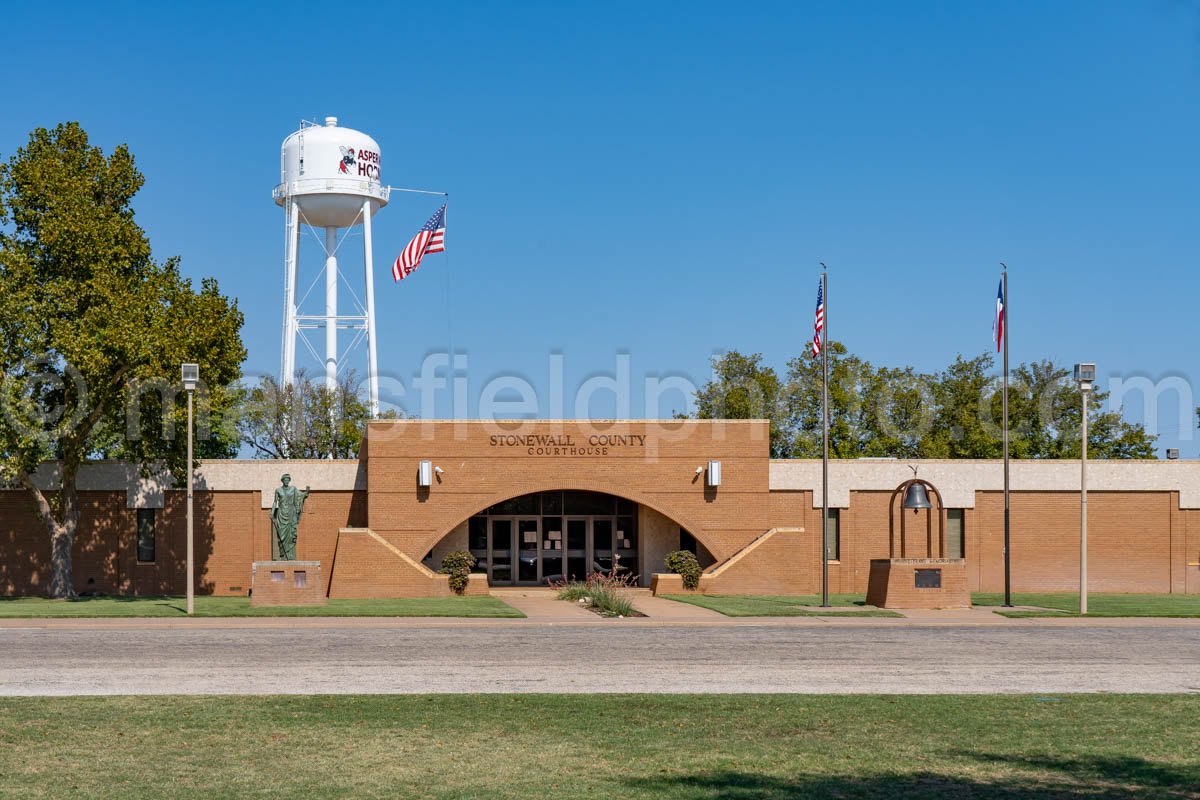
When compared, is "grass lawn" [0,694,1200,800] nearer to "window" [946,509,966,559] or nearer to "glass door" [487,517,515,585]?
"window" [946,509,966,559]

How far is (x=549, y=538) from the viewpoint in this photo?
44062 mm

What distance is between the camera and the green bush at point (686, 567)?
4019cm

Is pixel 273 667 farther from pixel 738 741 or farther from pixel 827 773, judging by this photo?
pixel 827 773

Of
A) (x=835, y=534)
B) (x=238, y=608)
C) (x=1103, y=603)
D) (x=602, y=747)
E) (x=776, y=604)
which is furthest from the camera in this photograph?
(x=835, y=534)

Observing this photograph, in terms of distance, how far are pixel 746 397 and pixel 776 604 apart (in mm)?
27174

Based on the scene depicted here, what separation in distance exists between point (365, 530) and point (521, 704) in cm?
2437

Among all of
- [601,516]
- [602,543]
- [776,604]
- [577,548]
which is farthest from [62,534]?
[776,604]

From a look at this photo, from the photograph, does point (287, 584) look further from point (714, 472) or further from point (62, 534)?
point (714, 472)

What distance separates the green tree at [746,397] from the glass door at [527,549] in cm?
1767

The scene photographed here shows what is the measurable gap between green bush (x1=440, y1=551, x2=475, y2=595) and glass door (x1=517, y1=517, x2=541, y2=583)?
389cm

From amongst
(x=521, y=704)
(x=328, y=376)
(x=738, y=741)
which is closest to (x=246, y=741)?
(x=521, y=704)

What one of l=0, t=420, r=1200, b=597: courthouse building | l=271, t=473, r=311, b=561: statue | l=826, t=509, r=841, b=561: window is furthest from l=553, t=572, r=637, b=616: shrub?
l=271, t=473, r=311, b=561: statue

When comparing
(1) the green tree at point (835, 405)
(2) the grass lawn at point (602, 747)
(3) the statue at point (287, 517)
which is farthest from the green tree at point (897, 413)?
(2) the grass lawn at point (602, 747)

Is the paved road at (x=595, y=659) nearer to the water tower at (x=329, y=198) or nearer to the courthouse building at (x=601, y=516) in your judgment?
the courthouse building at (x=601, y=516)
